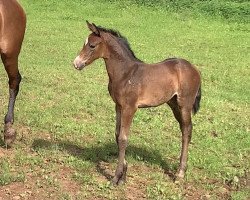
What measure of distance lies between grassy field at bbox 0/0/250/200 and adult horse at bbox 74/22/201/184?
2.02ft

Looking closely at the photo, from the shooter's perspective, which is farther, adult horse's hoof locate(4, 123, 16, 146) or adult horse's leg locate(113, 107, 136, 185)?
adult horse's hoof locate(4, 123, 16, 146)

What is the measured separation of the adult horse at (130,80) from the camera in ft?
17.3

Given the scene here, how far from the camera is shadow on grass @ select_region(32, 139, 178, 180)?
6.35 m

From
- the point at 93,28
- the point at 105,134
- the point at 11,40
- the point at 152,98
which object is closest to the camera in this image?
the point at 93,28

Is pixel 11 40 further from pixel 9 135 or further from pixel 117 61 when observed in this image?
pixel 117 61

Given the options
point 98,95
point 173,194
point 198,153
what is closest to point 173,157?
point 198,153

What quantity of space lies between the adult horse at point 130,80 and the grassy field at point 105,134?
62cm

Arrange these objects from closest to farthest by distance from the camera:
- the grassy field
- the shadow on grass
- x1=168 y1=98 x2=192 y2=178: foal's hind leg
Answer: the grassy field
x1=168 y1=98 x2=192 y2=178: foal's hind leg
the shadow on grass

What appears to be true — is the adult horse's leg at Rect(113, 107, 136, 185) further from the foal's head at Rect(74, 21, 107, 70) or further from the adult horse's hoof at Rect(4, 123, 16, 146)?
the adult horse's hoof at Rect(4, 123, 16, 146)

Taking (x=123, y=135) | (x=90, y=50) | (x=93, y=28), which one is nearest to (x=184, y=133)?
(x=123, y=135)

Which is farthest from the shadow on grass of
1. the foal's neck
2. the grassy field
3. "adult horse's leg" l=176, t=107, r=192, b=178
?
the foal's neck

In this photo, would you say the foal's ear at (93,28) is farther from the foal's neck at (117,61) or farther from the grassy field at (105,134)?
the grassy field at (105,134)

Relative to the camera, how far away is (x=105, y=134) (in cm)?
742

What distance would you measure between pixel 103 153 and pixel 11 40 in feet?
6.26
